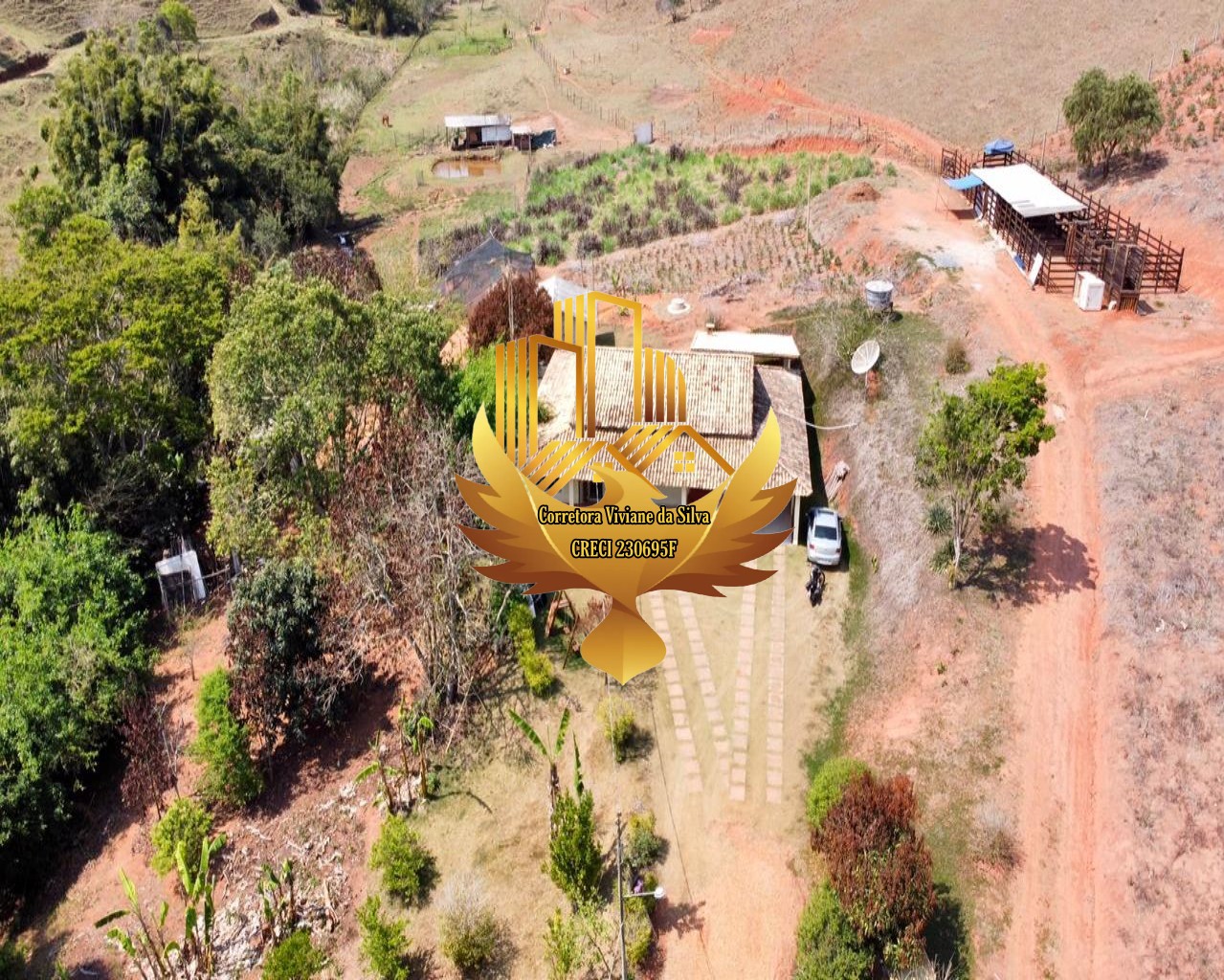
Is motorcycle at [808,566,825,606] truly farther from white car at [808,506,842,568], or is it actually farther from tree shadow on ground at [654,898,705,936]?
tree shadow on ground at [654,898,705,936]

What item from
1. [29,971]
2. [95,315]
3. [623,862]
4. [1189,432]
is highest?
[95,315]

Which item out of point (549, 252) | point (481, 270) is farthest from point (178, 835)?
point (549, 252)

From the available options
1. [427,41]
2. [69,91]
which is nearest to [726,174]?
[69,91]

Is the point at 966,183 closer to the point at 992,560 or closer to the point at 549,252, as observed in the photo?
the point at 549,252

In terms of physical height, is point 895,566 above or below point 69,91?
below

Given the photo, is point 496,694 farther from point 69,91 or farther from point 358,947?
point 69,91

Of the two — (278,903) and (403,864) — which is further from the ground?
(403,864)

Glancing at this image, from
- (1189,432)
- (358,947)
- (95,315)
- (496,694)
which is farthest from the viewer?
(95,315)
